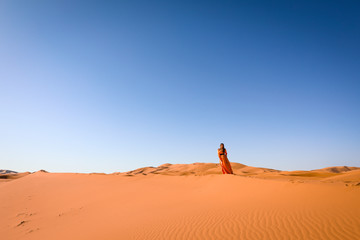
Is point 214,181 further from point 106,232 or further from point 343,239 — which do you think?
point 343,239

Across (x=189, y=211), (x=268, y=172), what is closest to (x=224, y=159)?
(x=189, y=211)

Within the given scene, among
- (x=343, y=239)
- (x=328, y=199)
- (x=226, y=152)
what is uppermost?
(x=226, y=152)

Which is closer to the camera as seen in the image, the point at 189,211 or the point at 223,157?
the point at 189,211

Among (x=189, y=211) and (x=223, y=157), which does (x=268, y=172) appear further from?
(x=189, y=211)

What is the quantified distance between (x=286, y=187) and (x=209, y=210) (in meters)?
3.48

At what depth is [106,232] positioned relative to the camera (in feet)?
20.7

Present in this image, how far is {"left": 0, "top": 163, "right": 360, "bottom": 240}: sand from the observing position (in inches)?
198

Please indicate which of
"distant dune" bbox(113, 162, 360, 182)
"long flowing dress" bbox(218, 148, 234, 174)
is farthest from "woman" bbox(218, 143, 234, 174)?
"distant dune" bbox(113, 162, 360, 182)

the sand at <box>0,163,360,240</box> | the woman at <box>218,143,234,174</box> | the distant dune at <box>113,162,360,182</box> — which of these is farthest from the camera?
the distant dune at <box>113,162,360,182</box>

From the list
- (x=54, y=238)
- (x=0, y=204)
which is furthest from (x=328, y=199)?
(x=0, y=204)

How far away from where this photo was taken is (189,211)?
744cm

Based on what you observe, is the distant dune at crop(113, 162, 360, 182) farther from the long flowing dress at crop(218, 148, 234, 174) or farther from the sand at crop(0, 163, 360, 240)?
the sand at crop(0, 163, 360, 240)

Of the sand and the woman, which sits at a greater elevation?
the woman

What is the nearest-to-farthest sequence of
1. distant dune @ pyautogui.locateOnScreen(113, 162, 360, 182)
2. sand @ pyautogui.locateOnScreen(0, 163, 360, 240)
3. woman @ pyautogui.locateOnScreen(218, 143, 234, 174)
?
1. sand @ pyautogui.locateOnScreen(0, 163, 360, 240)
2. woman @ pyautogui.locateOnScreen(218, 143, 234, 174)
3. distant dune @ pyautogui.locateOnScreen(113, 162, 360, 182)
